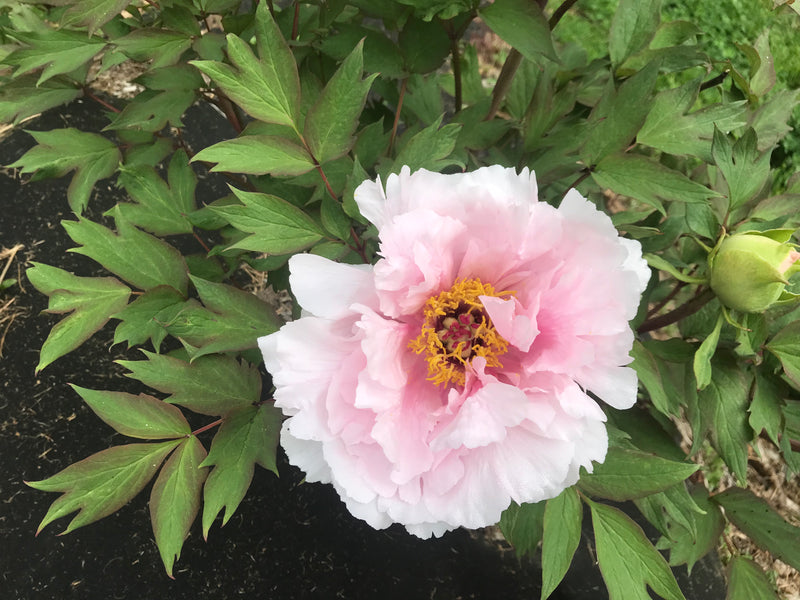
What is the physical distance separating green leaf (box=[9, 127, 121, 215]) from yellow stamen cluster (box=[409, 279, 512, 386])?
1.91 feet

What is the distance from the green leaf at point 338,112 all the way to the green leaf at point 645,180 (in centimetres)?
29

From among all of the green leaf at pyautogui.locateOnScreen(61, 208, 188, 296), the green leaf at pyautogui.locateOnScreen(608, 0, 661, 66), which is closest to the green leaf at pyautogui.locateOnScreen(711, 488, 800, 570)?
the green leaf at pyautogui.locateOnScreen(608, 0, 661, 66)

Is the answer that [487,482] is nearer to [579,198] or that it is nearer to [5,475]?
[579,198]

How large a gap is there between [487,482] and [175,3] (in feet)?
2.24

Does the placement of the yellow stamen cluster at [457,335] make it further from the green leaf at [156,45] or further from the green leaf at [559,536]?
the green leaf at [156,45]

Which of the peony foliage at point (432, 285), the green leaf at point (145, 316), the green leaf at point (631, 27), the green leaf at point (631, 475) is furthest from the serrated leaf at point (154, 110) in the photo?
the green leaf at point (631, 475)

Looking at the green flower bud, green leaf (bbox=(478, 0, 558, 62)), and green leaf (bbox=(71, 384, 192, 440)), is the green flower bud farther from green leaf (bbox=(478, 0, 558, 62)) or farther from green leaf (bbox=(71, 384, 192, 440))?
green leaf (bbox=(71, 384, 192, 440))

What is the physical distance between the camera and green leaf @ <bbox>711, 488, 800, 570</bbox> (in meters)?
0.96

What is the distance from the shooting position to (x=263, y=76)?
714mm

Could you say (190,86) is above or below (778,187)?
above

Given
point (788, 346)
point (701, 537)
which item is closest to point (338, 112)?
point (788, 346)

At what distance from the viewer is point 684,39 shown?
38.9 inches

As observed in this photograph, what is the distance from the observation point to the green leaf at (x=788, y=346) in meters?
0.78

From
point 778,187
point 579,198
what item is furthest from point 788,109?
point 778,187
